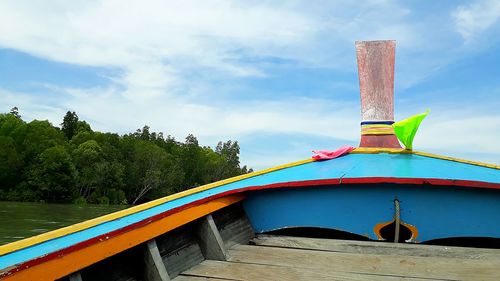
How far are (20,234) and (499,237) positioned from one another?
23.6 meters

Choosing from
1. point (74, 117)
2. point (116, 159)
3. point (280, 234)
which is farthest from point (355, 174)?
point (74, 117)

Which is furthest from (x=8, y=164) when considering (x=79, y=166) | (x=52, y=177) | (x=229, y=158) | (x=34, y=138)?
(x=229, y=158)

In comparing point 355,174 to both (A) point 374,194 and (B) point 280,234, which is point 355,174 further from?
(B) point 280,234

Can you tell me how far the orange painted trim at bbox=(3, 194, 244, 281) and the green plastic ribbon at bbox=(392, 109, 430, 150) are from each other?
1.98m

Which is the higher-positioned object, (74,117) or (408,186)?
(74,117)

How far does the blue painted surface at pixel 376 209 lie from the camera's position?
2.90 meters

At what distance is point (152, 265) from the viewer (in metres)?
2.17

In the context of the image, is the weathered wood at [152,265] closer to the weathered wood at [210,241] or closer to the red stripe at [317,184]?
the red stripe at [317,184]

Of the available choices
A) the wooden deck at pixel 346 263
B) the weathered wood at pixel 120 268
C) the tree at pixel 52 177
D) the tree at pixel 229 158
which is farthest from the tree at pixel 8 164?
the weathered wood at pixel 120 268

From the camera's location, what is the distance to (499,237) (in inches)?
114

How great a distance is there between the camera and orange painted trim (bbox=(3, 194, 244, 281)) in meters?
1.45

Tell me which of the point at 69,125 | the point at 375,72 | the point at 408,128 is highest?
the point at 69,125

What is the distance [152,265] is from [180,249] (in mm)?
393

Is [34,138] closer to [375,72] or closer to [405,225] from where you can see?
[375,72]
